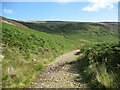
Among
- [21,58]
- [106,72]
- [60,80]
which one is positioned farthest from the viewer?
[21,58]

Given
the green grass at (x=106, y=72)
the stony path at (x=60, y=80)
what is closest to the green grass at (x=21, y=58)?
the stony path at (x=60, y=80)

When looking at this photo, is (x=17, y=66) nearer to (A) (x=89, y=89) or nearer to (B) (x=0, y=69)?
(B) (x=0, y=69)

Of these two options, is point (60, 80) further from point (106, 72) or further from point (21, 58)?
point (21, 58)

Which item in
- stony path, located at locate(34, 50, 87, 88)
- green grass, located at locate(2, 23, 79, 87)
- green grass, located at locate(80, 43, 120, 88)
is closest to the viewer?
green grass, located at locate(80, 43, 120, 88)

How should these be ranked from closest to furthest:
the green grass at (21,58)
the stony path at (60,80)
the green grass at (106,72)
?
the green grass at (106,72)
the stony path at (60,80)
the green grass at (21,58)

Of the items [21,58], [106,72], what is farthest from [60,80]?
[21,58]

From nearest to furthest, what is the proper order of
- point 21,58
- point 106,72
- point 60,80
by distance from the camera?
1. point 106,72
2. point 60,80
3. point 21,58

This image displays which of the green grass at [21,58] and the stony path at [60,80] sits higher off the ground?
the green grass at [21,58]

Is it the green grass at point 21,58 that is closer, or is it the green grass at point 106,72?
the green grass at point 106,72

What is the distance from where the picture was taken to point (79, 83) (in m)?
14.1

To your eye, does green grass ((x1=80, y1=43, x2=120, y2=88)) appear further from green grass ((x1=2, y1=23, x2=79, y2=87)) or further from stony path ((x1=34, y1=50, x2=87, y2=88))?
green grass ((x1=2, y1=23, x2=79, y2=87))

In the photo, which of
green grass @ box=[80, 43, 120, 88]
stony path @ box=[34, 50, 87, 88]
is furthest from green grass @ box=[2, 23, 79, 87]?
green grass @ box=[80, 43, 120, 88]

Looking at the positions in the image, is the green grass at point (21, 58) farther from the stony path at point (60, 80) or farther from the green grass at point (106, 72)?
the green grass at point (106, 72)

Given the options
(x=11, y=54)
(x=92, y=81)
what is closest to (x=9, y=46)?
(x=11, y=54)
